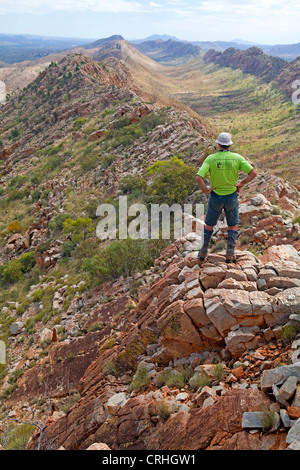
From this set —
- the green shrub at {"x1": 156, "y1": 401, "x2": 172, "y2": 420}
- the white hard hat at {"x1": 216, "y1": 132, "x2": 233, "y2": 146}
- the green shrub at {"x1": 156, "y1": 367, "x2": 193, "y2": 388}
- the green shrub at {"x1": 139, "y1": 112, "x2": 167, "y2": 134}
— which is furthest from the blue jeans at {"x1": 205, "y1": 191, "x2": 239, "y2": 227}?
the green shrub at {"x1": 139, "y1": 112, "x2": 167, "y2": 134}

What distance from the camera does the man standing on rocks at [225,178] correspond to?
5055 millimetres

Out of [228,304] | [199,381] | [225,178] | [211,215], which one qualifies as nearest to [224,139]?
[225,178]

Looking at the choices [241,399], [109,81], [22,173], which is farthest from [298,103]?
[241,399]

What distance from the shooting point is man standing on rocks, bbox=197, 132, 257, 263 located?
5055mm

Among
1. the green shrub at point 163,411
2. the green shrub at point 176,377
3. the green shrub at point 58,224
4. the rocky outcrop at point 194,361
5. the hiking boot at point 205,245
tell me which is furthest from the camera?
the green shrub at point 58,224

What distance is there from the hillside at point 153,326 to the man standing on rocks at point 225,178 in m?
0.76

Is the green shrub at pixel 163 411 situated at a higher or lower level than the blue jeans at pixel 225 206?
lower

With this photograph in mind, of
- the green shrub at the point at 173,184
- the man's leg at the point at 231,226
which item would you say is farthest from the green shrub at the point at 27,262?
the man's leg at the point at 231,226

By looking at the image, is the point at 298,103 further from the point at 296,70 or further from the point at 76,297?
the point at 76,297

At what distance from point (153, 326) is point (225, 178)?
9.47ft

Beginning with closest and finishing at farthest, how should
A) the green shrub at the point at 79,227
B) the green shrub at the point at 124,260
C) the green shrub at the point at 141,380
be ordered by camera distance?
the green shrub at the point at 141,380 < the green shrub at the point at 124,260 < the green shrub at the point at 79,227

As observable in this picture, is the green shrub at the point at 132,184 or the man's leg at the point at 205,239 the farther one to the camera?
the green shrub at the point at 132,184

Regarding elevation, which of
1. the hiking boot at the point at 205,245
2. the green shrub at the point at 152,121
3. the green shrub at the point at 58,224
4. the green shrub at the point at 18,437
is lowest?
the green shrub at the point at 18,437

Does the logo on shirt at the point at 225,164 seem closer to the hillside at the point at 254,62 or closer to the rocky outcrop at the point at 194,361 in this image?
the rocky outcrop at the point at 194,361
